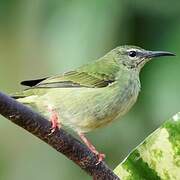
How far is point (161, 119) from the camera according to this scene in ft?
14.2

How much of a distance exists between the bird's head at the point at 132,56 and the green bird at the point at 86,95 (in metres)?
0.01

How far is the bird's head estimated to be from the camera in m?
4.79

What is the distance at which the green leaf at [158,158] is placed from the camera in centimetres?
279

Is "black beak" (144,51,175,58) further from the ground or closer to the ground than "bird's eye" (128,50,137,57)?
further from the ground

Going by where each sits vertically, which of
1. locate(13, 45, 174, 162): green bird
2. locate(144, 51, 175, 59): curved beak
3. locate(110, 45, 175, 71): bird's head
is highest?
locate(144, 51, 175, 59): curved beak

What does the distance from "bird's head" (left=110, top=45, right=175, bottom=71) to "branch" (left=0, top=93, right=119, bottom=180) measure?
203cm

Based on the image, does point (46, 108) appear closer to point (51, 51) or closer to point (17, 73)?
point (51, 51)

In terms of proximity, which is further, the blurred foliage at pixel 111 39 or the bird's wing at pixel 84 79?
the bird's wing at pixel 84 79

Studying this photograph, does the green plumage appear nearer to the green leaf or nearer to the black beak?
the black beak

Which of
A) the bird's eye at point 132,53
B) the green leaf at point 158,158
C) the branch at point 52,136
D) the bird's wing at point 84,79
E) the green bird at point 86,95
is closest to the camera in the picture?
the branch at point 52,136

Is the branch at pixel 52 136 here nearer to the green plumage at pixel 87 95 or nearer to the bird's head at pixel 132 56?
the green plumage at pixel 87 95

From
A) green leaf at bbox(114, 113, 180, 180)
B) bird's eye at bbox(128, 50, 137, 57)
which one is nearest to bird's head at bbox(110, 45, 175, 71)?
bird's eye at bbox(128, 50, 137, 57)

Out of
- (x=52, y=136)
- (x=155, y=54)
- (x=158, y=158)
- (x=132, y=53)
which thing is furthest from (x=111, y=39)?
(x=52, y=136)

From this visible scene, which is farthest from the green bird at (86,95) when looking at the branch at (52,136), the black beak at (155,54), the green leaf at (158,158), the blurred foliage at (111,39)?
the branch at (52,136)
